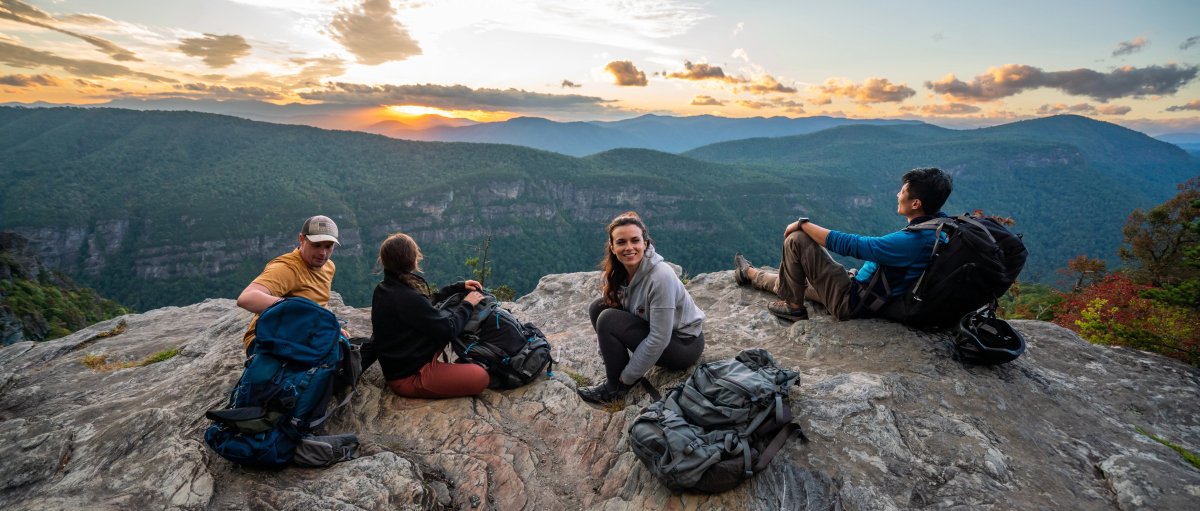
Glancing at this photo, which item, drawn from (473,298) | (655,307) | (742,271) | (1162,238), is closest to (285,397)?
(473,298)

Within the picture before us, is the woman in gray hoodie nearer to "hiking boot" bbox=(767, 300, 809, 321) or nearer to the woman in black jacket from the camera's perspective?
the woman in black jacket

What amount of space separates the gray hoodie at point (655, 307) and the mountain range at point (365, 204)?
90212 millimetres

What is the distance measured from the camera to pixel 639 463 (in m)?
4.58

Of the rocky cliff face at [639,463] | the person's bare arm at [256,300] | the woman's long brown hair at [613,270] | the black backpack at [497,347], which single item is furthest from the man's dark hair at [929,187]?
the person's bare arm at [256,300]

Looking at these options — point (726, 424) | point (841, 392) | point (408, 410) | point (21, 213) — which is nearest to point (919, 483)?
point (841, 392)

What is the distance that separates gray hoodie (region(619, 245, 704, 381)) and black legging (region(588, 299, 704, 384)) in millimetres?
90

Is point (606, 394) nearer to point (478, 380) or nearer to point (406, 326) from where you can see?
point (478, 380)

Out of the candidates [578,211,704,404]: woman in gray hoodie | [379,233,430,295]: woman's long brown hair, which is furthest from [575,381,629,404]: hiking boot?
[379,233,430,295]: woman's long brown hair

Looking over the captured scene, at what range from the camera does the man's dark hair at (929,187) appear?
214 inches

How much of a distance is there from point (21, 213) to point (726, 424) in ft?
583

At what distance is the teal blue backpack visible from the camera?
13.0 ft

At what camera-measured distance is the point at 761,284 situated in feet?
29.3

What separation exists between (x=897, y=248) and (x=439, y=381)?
18.4 ft

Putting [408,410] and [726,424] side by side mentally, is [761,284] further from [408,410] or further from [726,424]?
[408,410]
